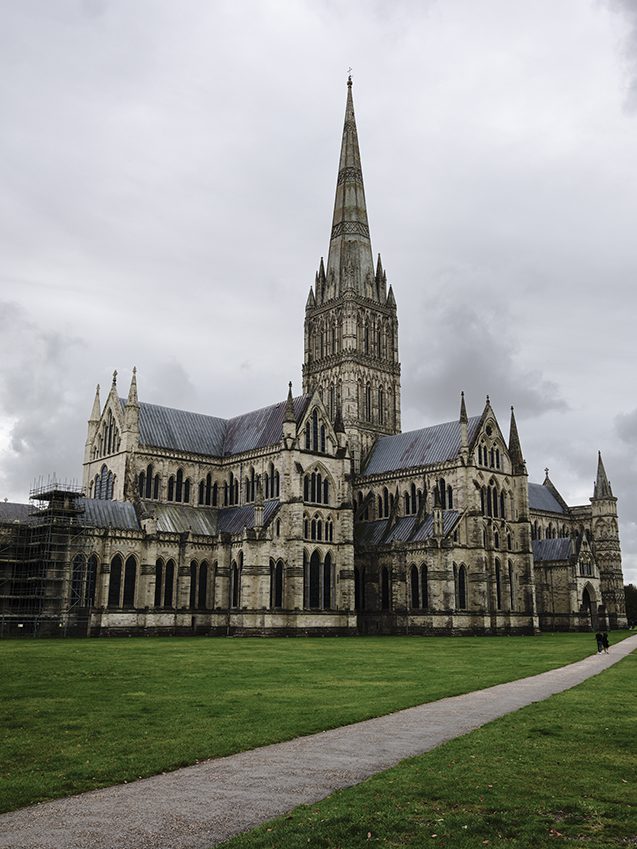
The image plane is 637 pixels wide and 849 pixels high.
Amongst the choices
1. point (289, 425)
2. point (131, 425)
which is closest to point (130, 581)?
point (131, 425)

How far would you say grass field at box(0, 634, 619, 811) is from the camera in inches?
634

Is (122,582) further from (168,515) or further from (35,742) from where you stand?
(35,742)

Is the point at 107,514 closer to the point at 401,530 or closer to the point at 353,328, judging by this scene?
the point at 401,530

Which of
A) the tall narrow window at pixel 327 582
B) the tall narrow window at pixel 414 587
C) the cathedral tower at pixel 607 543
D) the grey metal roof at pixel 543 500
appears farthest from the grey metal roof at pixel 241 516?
the cathedral tower at pixel 607 543

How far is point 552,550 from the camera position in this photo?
99.8 meters

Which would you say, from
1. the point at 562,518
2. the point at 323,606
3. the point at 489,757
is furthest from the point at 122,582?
the point at 562,518

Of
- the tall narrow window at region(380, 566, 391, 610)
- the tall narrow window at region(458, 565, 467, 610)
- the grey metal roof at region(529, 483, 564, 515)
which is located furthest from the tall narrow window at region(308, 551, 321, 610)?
the grey metal roof at region(529, 483, 564, 515)

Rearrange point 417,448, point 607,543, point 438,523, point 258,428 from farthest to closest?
1. point 607,543
2. point 417,448
3. point 258,428
4. point 438,523

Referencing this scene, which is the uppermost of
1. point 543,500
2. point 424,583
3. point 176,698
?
point 543,500

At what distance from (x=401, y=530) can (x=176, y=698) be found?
5975 centimetres

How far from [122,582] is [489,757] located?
58500mm

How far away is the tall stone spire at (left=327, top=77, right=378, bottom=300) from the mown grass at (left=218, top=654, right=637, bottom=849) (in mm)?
91785

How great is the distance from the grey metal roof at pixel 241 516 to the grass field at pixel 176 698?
93.9 feet

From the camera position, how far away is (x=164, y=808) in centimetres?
1270
